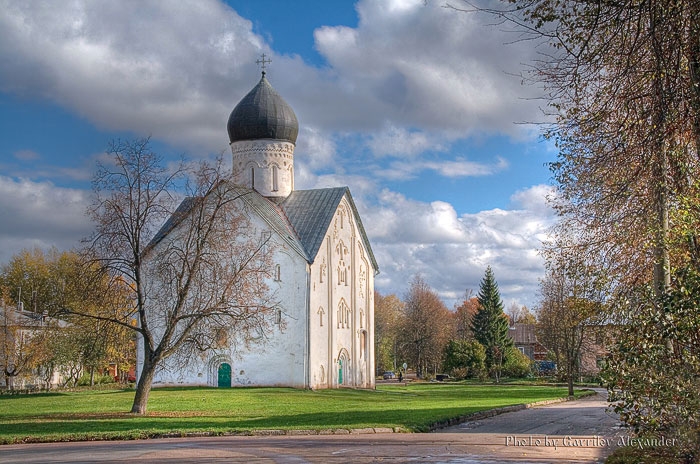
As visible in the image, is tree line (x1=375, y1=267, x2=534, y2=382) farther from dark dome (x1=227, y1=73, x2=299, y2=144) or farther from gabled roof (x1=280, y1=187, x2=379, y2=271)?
dark dome (x1=227, y1=73, x2=299, y2=144)

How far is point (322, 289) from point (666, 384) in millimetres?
37875

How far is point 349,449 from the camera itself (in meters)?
15.5

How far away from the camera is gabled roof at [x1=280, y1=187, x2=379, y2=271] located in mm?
48094

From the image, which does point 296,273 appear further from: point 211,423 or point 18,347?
point 211,423

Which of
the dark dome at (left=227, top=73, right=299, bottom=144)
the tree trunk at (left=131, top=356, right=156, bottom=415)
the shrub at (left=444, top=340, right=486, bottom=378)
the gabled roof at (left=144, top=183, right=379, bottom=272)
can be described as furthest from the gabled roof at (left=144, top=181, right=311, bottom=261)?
the shrub at (left=444, top=340, right=486, bottom=378)

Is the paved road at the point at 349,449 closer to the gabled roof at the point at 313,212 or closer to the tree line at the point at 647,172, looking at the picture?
the tree line at the point at 647,172

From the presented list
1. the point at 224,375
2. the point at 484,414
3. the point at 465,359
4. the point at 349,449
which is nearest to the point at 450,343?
the point at 465,359

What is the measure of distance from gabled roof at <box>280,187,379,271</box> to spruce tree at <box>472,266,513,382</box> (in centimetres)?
2526

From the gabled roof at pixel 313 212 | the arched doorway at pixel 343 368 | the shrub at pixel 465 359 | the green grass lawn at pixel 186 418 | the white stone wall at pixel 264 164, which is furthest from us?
the shrub at pixel 465 359

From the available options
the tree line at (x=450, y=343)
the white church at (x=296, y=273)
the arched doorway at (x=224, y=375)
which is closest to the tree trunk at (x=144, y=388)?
the white church at (x=296, y=273)

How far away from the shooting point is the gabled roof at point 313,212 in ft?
158

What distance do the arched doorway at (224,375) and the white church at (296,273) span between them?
60 millimetres

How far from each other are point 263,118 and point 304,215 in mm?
7394

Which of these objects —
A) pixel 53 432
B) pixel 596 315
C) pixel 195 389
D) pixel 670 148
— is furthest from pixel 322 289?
pixel 670 148
